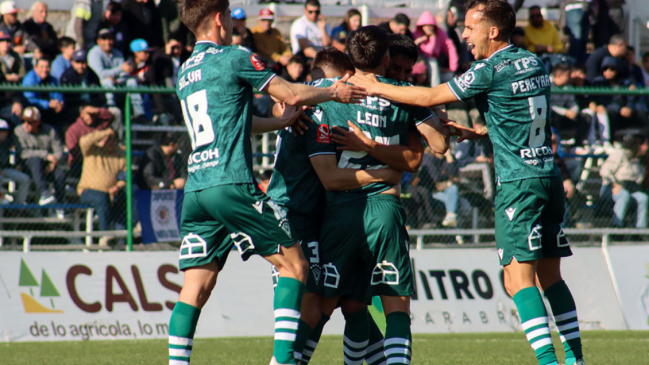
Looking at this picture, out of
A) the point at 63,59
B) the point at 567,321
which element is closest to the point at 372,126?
the point at 567,321

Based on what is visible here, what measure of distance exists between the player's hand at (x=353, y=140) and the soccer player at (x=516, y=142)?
285 millimetres

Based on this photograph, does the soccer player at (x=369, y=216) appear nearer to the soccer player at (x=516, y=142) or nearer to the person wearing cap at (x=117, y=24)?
the soccer player at (x=516, y=142)

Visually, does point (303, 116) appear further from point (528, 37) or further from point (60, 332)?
point (528, 37)

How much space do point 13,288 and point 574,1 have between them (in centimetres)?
1261

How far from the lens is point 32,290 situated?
938 cm

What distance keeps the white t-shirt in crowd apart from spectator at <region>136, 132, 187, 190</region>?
4.78 metres

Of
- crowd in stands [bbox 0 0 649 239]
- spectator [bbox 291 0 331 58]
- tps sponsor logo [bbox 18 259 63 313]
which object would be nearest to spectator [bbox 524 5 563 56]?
crowd in stands [bbox 0 0 649 239]

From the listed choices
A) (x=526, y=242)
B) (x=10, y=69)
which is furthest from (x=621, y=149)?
(x=10, y=69)

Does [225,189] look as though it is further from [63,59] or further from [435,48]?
[435,48]

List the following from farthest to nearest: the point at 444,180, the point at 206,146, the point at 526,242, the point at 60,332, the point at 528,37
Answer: the point at 528,37
the point at 444,180
the point at 60,332
the point at 526,242
the point at 206,146

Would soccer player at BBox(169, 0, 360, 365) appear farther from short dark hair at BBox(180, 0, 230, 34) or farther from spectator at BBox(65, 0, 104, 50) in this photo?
spectator at BBox(65, 0, 104, 50)

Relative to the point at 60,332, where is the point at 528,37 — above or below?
above

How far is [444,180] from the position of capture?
1105 cm

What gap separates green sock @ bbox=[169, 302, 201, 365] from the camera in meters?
4.68
